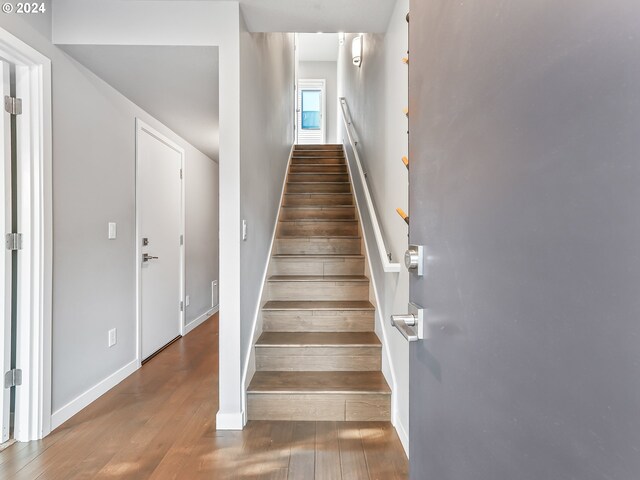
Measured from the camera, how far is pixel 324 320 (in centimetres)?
245

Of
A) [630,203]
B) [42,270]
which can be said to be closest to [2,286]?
Result: [42,270]

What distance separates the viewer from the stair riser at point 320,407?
77.2 inches

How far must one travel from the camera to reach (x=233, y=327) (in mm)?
1920

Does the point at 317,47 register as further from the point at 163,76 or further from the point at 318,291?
the point at 318,291

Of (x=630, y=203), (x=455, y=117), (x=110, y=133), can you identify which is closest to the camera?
(x=630, y=203)

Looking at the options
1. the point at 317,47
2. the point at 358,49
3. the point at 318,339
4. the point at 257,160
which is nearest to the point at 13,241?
the point at 257,160

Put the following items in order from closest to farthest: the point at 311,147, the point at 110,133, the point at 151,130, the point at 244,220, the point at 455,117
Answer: the point at 455,117 < the point at 244,220 < the point at 110,133 < the point at 151,130 < the point at 311,147

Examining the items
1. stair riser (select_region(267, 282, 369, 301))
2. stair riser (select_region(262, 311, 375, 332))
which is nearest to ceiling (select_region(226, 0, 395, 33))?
stair riser (select_region(267, 282, 369, 301))

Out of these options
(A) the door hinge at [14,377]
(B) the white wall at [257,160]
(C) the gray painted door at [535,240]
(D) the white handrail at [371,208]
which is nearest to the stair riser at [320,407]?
(B) the white wall at [257,160]

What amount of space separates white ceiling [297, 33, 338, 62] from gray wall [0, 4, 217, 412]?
4414mm

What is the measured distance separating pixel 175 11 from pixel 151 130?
1.34m

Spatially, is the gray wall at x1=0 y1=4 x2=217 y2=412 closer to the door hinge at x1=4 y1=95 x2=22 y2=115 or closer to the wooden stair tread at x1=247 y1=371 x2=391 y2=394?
the door hinge at x1=4 y1=95 x2=22 y2=115

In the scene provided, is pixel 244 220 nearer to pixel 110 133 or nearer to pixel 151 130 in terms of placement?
pixel 110 133

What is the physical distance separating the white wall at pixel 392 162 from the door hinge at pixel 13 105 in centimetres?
198
